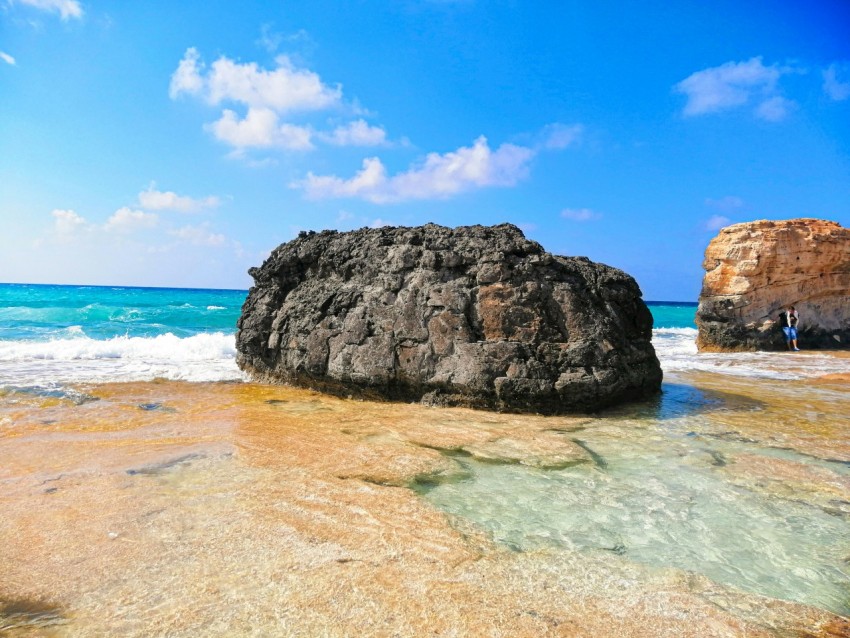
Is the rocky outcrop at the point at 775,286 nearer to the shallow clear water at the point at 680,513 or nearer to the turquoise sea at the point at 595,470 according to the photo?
the turquoise sea at the point at 595,470

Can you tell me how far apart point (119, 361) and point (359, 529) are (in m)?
11.0

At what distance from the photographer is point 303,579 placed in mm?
2424

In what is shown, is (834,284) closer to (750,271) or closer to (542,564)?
(750,271)

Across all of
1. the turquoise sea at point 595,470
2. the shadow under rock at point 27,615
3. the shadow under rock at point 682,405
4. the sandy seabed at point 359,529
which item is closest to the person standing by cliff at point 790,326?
the turquoise sea at point 595,470

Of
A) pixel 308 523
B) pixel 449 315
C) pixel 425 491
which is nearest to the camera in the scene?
pixel 308 523

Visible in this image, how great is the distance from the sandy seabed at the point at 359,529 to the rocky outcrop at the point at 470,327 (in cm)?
79

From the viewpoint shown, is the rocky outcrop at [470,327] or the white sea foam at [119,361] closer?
the rocky outcrop at [470,327]

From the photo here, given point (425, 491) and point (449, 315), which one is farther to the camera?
point (449, 315)

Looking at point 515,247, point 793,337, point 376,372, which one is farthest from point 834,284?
point 376,372

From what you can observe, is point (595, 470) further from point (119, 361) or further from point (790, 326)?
point (790, 326)

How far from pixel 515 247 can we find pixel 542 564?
539cm

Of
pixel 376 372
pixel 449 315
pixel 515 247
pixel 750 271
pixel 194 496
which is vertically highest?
pixel 750 271

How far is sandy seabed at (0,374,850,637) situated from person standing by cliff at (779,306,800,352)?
1657 cm

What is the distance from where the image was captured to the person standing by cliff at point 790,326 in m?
19.5
